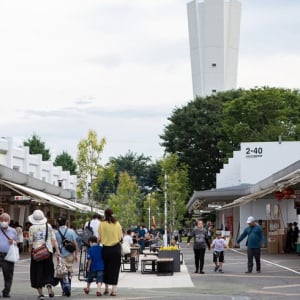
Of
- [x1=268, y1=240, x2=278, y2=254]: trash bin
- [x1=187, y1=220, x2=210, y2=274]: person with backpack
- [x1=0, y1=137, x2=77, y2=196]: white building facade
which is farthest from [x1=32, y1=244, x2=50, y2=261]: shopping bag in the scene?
[x1=0, y1=137, x2=77, y2=196]: white building facade

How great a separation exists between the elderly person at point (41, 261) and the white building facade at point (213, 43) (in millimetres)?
72376

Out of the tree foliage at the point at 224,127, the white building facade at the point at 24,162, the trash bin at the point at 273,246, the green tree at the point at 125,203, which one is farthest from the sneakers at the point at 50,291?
the tree foliage at the point at 224,127

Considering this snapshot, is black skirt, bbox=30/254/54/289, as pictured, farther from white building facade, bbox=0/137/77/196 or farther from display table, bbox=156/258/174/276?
white building facade, bbox=0/137/77/196

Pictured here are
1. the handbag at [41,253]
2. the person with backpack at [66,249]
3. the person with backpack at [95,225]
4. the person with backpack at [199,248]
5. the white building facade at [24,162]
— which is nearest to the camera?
the handbag at [41,253]

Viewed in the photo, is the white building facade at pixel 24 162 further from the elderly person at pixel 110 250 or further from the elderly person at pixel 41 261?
the elderly person at pixel 41 261

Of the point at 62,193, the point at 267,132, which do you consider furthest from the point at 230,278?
the point at 267,132

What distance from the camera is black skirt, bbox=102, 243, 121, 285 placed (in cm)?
1656

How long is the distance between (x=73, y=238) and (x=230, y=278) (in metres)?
5.93

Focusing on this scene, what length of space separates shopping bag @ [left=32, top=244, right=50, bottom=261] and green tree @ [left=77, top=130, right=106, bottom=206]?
39.4 ft

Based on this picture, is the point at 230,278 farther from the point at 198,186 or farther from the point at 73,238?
the point at 198,186

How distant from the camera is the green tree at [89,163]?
2762 cm

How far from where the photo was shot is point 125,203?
5806 centimetres

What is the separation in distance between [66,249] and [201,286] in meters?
3.81

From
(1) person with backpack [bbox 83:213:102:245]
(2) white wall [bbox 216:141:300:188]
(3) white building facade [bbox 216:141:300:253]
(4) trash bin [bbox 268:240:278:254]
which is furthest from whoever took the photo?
(2) white wall [bbox 216:141:300:188]
